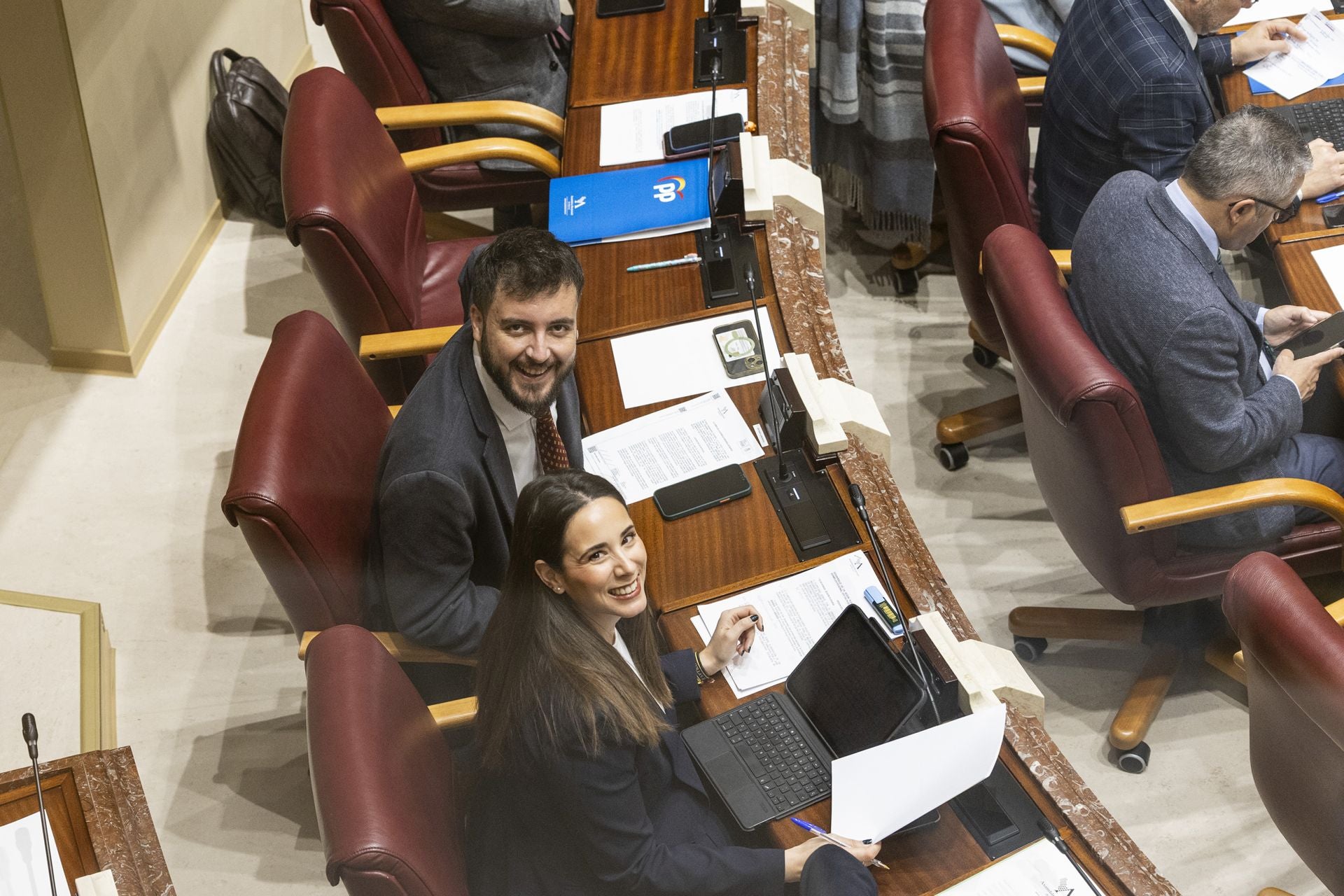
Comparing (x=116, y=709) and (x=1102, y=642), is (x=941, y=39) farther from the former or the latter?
(x=116, y=709)

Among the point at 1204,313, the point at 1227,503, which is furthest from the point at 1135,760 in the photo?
the point at 1204,313

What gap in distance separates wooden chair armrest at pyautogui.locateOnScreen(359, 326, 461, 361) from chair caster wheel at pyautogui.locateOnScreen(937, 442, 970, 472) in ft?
4.52

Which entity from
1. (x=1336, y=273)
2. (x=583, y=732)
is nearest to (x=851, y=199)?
(x=1336, y=273)

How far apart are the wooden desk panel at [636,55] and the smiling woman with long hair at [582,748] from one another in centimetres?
170

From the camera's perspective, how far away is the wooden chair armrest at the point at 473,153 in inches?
127

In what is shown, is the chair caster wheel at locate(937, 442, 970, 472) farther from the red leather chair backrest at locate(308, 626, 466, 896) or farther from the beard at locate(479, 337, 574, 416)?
the red leather chair backrest at locate(308, 626, 466, 896)

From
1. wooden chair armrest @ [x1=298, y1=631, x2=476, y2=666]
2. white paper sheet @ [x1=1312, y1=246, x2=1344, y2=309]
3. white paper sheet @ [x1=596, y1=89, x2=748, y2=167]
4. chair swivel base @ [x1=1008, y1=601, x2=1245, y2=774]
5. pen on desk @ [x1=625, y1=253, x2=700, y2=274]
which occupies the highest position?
white paper sheet @ [x1=596, y1=89, x2=748, y2=167]

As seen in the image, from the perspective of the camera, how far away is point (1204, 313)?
2.29m

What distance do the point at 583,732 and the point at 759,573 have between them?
53cm

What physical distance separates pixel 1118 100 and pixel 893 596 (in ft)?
4.94

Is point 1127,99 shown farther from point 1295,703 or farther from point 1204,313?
point 1295,703

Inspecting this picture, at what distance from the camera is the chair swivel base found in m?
2.71

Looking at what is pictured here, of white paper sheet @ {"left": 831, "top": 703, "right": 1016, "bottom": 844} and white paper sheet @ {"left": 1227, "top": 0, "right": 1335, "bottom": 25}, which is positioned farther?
white paper sheet @ {"left": 1227, "top": 0, "right": 1335, "bottom": 25}

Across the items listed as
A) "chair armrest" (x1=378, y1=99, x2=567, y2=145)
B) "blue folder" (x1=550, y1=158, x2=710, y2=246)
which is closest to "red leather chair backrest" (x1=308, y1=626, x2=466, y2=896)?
"blue folder" (x1=550, y1=158, x2=710, y2=246)
